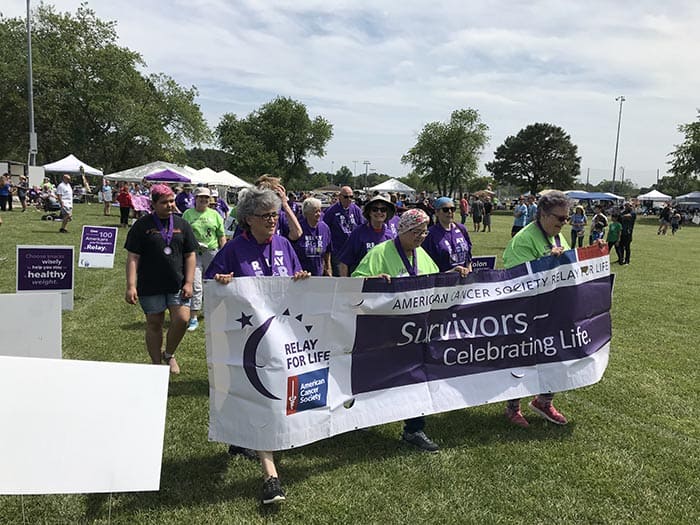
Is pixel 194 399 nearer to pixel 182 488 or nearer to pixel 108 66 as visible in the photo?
pixel 182 488

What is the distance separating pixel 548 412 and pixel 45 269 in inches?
257

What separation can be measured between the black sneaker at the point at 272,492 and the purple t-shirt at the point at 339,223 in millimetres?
4129

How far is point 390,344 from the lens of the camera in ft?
12.5

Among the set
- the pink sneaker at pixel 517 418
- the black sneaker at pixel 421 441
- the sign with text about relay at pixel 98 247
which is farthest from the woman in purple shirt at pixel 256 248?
the sign with text about relay at pixel 98 247

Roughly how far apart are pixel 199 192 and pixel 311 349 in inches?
171

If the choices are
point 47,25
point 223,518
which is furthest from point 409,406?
point 47,25

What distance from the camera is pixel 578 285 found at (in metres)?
4.34

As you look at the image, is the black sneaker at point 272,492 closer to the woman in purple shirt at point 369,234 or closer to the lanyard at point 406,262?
the lanyard at point 406,262

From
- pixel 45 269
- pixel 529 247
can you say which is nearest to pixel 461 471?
pixel 529 247

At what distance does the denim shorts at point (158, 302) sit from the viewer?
476 cm

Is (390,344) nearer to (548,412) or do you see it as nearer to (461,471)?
(461,471)

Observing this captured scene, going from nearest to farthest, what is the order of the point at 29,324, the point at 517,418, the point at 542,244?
the point at 29,324 < the point at 542,244 < the point at 517,418

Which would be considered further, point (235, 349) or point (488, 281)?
point (488, 281)

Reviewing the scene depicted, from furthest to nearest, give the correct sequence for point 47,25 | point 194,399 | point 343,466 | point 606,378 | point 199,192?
point 47,25 → point 199,192 → point 606,378 → point 194,399 → point 343,466
